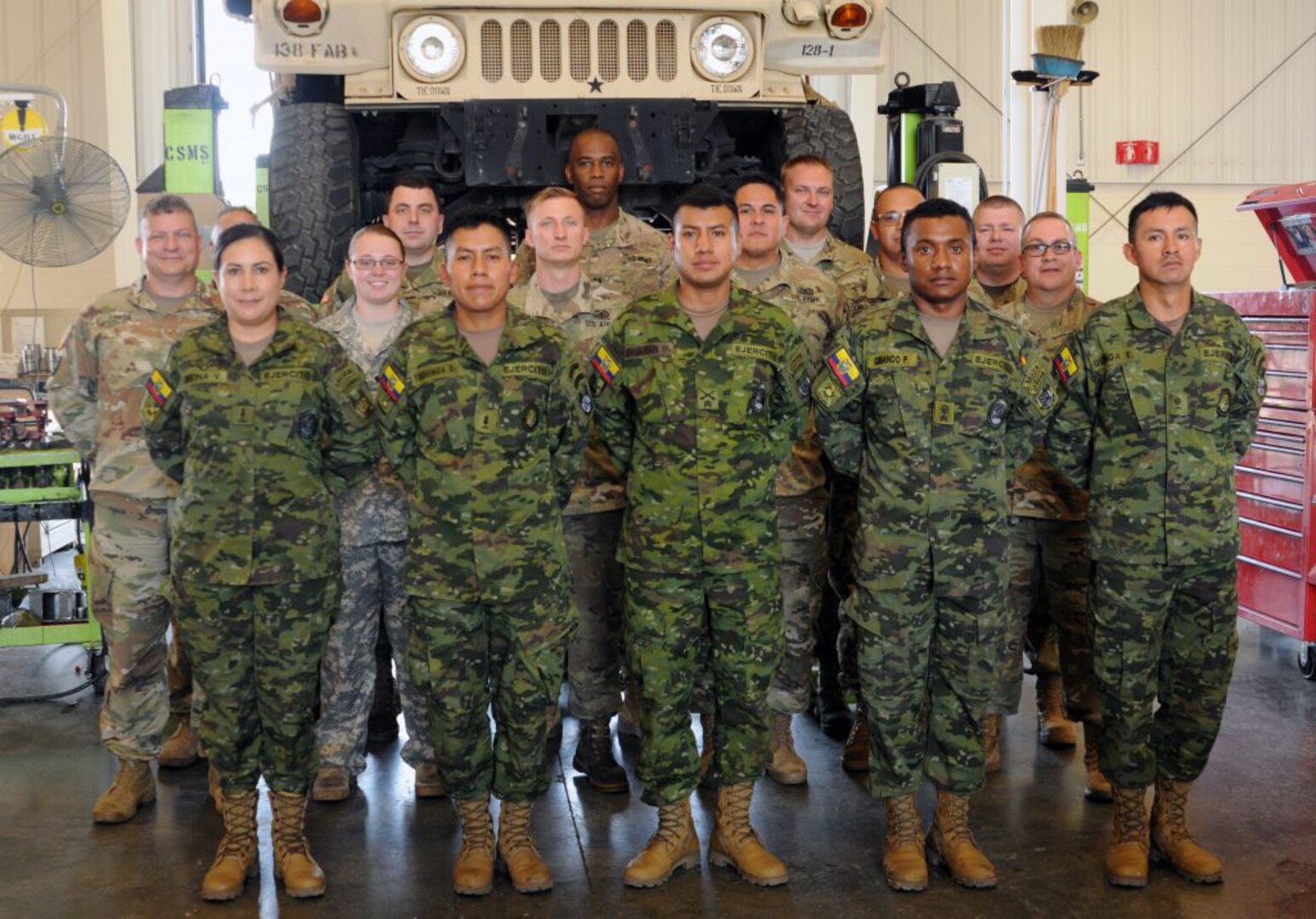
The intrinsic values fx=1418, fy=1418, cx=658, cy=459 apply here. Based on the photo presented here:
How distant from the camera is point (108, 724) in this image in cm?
395

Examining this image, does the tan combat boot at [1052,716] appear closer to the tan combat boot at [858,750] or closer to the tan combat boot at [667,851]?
the tan combat boot at [858,750]

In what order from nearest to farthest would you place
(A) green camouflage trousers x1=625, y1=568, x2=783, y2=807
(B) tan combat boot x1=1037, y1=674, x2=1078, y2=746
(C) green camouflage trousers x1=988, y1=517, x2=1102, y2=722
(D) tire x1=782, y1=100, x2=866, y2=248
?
(A) green camouflage trousers x1=625, y1=568, x2=783, y2=807
(C) green camouflage trousers x1=988, y1=517, x2=1102, y2=722
(B) tan combat boot x1=1037, y1=674, x2=1078, y2=746
(D) tire x1=782, y1=100, x2=866, y2=248

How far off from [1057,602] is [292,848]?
2.27 meters

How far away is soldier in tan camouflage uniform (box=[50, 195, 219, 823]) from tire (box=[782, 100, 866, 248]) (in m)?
2.43

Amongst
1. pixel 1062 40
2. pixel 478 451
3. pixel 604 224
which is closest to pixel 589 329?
pixel 604 224

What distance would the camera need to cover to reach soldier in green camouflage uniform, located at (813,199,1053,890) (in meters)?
3.39

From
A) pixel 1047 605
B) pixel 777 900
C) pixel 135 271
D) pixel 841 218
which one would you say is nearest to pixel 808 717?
pixel 1047 605

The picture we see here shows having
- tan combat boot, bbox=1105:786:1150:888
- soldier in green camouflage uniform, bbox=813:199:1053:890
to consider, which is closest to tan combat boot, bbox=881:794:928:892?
soldier in green camouflage uniform, bbox=813:199:1053:890

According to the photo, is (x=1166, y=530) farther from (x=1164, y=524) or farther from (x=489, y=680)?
(x=489, y=680)

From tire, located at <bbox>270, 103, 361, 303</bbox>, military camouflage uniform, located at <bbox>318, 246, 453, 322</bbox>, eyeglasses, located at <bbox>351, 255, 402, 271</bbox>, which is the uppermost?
tire, located at <bbox>270, 103, 361, 303</bbox>

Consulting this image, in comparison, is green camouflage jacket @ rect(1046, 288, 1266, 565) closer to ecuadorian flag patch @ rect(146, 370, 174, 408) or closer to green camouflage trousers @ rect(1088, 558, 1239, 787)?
green camouflage trousers @ rect(1088, 558, 1239, 787)

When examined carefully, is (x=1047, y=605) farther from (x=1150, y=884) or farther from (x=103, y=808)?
(x=103, y=808)

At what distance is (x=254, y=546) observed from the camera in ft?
11.0

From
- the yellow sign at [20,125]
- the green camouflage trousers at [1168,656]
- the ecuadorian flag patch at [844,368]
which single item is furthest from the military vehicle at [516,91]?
the yellow sign at [20,125]
